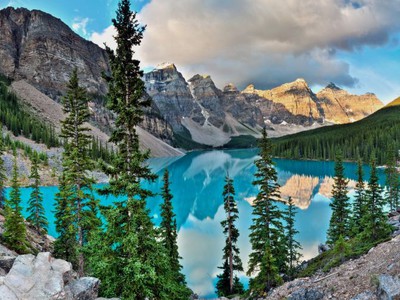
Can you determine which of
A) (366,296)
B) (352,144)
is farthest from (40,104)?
(366,296)

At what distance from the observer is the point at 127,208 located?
1241 centimetres

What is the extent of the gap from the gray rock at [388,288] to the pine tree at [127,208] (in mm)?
8194

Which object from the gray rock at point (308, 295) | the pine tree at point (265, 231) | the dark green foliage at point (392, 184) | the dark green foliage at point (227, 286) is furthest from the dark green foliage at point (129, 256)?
the dark green foliage at point (392, 184)

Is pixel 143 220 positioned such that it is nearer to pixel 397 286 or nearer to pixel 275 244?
pixel 397 286

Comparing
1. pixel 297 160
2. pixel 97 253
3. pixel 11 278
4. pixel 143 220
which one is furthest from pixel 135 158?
Answer: pixel 297 160

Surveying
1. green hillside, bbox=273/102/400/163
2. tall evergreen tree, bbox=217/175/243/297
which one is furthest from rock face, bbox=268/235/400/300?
green hillside, bbox=273/102/400/163

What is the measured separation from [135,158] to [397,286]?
34.2ft

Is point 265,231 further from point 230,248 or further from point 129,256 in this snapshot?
point 129,256

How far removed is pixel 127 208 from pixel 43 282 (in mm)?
3950

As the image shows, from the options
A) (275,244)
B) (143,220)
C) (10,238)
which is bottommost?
(275,244)

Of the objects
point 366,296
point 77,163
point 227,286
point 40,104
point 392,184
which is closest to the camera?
point 366,296

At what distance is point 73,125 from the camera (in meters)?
21.5

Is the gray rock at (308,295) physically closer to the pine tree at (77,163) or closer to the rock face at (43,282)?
the rock face at (43,282)

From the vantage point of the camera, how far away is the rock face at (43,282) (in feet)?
31.6
